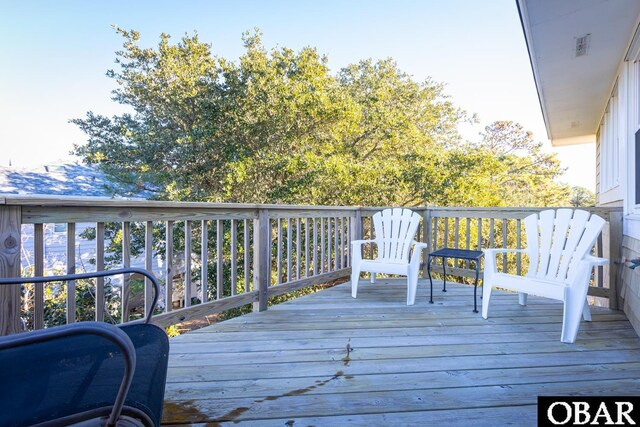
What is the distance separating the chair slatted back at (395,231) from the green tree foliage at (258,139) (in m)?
3.84

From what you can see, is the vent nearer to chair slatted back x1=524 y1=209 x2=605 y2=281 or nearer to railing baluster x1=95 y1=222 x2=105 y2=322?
chair slatted back x1=524 y1=209 x2=605 y2=281

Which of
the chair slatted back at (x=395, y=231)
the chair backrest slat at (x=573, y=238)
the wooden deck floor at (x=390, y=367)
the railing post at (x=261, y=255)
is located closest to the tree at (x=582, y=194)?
the chair slatted back at (x=395, y=231)

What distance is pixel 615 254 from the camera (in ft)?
10.2

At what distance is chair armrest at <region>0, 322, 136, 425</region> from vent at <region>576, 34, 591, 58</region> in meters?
3.84

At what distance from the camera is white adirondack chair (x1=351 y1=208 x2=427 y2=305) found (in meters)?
3.32

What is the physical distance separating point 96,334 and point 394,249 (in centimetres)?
336

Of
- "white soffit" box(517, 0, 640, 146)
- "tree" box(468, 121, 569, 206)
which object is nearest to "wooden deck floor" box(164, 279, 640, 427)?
"white soffit" box(517, 0, 640, 146)

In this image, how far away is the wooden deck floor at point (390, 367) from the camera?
1513 mm

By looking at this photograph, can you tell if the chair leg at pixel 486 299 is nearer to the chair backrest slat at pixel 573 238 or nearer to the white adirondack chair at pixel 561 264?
the white adirondack chair at pixel 561 264

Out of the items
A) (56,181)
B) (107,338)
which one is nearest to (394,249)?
(107,338)

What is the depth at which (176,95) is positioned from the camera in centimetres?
822

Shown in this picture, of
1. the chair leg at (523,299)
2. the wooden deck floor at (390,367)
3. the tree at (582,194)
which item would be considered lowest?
the wooden deck floor at (390,367)

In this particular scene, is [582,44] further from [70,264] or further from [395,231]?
[70,264]

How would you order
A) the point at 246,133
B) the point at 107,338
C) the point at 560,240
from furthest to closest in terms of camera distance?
the point at 246,133
the point at 560,240
the point at 107,338
